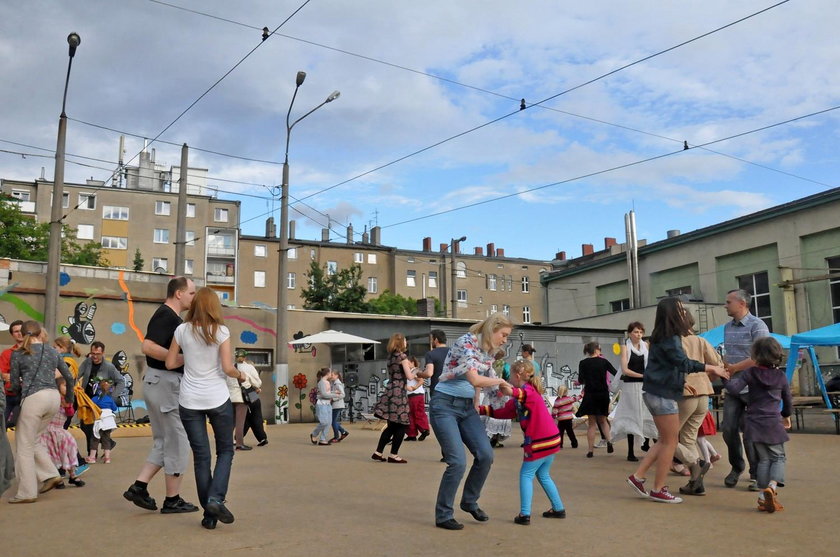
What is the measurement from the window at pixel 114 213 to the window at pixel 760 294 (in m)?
52.7

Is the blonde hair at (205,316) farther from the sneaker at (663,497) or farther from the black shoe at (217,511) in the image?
the sneaker at (663,497)

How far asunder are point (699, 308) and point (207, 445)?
2876 centimetres

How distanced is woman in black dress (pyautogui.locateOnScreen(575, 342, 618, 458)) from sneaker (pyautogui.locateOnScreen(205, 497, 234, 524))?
7.21 m

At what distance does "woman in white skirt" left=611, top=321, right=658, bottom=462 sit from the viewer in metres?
10.6

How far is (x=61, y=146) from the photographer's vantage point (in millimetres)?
17625

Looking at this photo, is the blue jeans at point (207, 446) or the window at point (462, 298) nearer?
the blue jeans at point (207, 446)

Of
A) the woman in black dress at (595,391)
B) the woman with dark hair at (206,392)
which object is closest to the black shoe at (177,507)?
the woman with dark hair at (206,392)

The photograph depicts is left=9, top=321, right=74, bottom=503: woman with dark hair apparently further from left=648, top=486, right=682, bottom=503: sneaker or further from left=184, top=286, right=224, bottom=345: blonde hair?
left=648, top=486, right=682, bottom=503: sneaker

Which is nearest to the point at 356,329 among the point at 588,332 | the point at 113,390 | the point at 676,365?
the point at 588,332

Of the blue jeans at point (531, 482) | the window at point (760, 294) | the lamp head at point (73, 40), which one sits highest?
the lamp head at point (73, 40)

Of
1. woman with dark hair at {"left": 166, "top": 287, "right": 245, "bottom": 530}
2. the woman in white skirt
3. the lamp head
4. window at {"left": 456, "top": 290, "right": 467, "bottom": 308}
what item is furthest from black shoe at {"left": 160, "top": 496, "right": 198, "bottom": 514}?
window at {"left": 456, "top": 290, "right": 467, "bottom": 308}

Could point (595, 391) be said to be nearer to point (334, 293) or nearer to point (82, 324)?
point (82, 324)

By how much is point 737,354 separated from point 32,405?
715cm

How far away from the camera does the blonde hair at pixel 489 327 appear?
621cm
